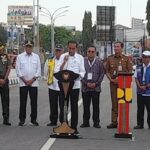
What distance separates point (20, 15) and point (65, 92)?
78.1 m

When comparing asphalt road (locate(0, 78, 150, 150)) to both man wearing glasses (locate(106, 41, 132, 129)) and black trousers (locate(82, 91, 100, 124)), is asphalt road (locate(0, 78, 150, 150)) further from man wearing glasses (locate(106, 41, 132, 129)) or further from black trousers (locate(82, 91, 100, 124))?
man wearing glasses (locate(106, 41, 132, 129))

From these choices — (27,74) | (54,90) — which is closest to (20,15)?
(54,90)

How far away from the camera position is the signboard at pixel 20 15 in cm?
8794

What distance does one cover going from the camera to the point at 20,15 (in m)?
88.9

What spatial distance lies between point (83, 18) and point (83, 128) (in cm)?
13405

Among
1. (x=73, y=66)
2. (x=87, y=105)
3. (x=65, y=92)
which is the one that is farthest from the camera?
(x=87, y=105)

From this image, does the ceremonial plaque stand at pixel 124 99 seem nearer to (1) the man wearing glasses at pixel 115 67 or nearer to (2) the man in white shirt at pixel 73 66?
(2) the man in white shirt at pixel 73 66

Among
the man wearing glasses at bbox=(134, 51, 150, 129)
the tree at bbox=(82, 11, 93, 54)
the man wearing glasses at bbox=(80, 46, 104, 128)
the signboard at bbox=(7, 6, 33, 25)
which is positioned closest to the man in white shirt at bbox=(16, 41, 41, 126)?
the man wearing glasses at bbox=(80, 46, 104, 128)

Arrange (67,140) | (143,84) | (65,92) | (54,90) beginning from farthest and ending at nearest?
(54,90)
(143,84)
(65,92)
(67,140)

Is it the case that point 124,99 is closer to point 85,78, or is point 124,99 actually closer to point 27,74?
point 85,78

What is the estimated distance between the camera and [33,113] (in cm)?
1333


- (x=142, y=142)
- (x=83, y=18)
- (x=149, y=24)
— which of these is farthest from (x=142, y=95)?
(x=83, y=18)

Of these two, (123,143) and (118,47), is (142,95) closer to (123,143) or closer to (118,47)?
(118,47)

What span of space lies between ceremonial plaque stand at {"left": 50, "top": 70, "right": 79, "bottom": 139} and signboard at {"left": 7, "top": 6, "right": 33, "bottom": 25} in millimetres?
76593
